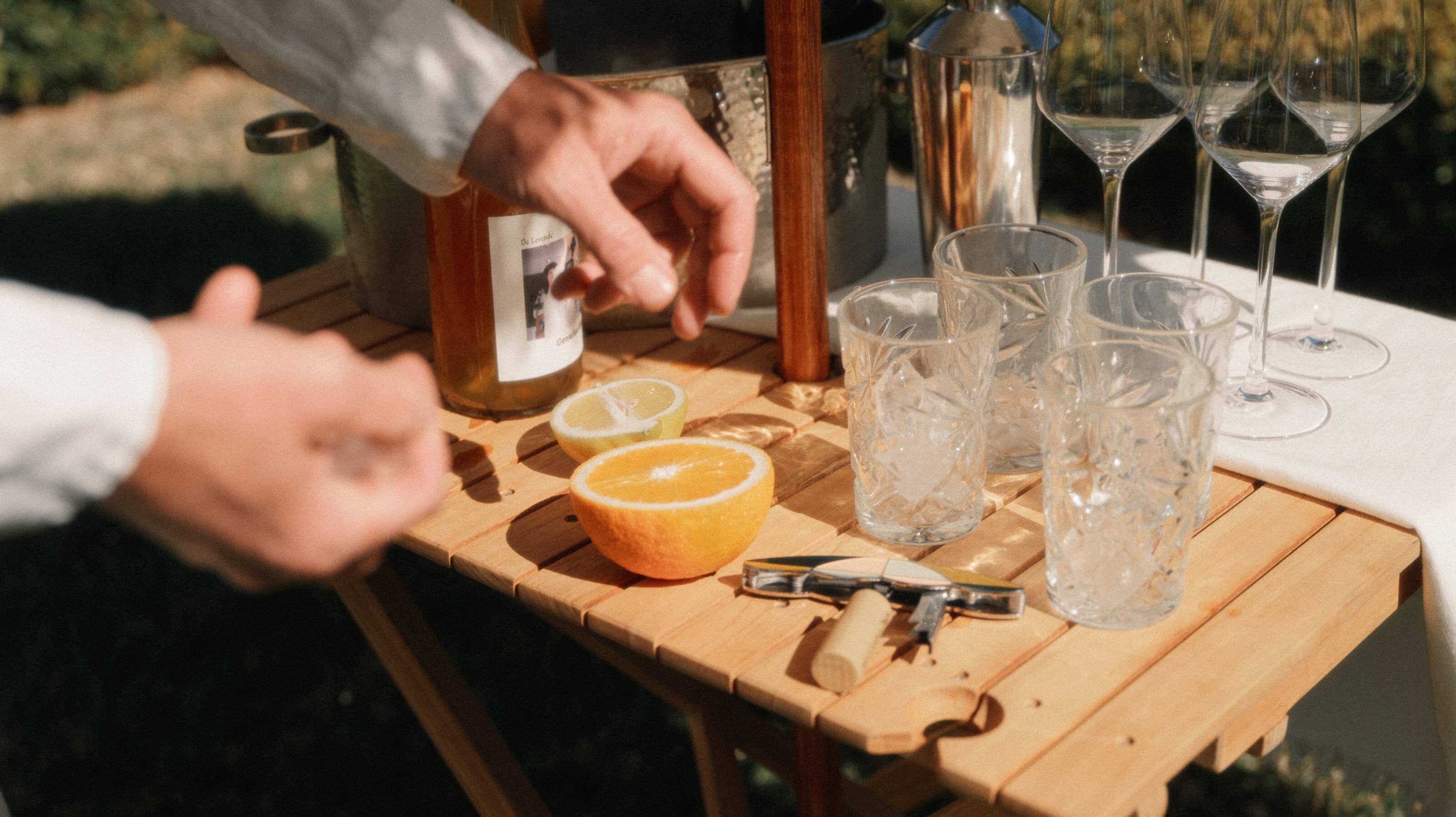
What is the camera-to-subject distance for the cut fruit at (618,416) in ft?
3.75

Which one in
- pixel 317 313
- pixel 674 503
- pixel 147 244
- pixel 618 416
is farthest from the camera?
pixel 147 244

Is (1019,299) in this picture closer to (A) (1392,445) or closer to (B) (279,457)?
(A) (1392,445)

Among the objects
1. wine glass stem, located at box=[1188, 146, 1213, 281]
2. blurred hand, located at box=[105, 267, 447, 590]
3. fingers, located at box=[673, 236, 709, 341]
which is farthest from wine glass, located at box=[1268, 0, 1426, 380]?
blurred hand, located at box=[105, 267, 447, 590]

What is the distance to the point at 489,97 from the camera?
1.04 meters

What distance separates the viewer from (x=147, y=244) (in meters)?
3.77

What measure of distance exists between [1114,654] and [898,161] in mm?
3184

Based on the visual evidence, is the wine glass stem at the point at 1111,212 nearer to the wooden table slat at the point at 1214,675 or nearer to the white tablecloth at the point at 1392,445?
the white tablecloth at the point at 1392,445

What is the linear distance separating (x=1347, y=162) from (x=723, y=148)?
2.02 ft

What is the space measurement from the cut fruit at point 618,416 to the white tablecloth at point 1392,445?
9.5 inches

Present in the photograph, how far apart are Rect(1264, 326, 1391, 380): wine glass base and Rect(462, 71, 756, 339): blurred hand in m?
0.57

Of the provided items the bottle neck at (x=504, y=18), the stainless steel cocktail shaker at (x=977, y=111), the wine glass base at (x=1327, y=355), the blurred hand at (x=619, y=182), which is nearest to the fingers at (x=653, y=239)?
the blurred hand at (x=619, y=182)

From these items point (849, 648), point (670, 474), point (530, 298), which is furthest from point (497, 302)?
point (849, 648)

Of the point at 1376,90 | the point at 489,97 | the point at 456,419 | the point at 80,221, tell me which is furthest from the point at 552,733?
the point at 80,221

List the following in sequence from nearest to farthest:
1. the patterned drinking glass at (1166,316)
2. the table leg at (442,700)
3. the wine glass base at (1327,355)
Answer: the patterned drinking glass at (1166,316) < the wine glass base at (1327,355) < the table leg at (442,700)
